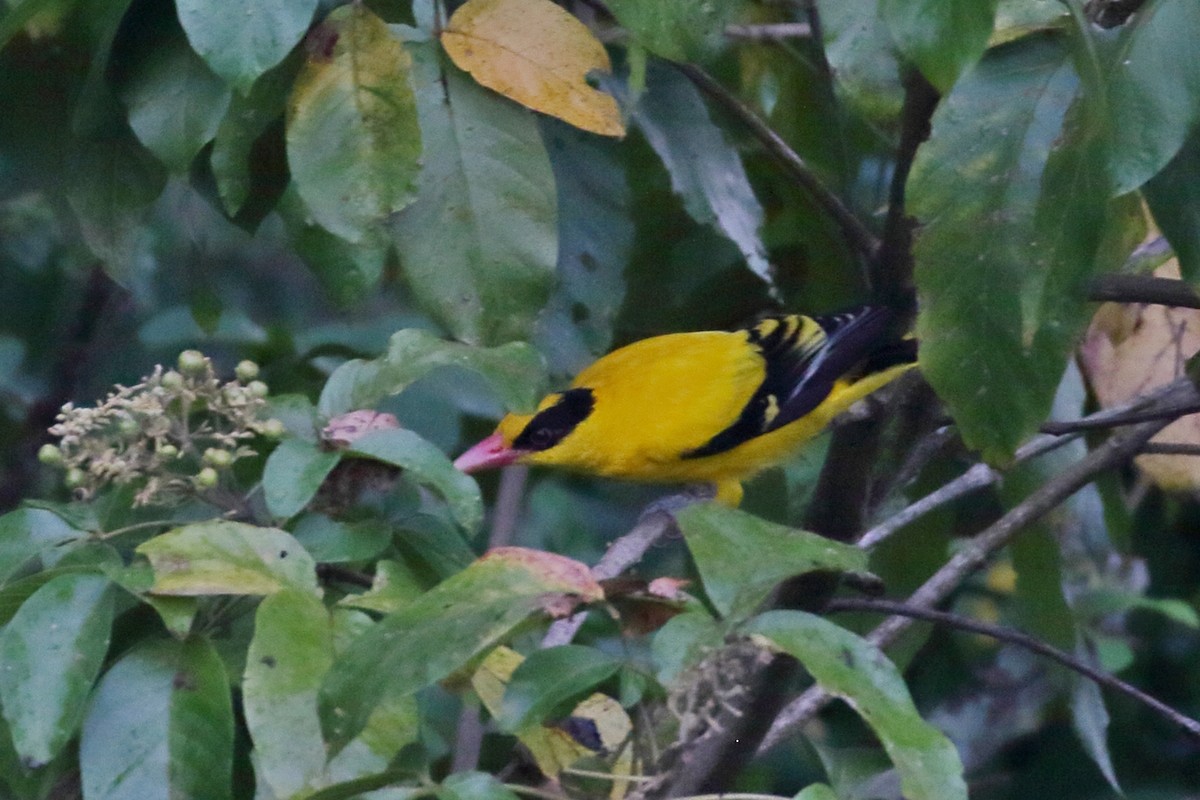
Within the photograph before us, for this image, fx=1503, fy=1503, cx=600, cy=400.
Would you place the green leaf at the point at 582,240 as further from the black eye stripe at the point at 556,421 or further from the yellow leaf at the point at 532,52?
the black eye stripe at the point at 556,421

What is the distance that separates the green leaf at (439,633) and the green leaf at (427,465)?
212mm

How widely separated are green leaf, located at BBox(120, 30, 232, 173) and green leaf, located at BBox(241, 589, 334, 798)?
0.61m

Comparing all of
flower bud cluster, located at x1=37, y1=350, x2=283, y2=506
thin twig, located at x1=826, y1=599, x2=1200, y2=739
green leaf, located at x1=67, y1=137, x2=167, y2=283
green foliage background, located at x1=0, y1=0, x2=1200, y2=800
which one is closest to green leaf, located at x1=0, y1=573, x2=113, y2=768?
green foliage background, located at x1=0, y1=0, x2=1200, y2=800

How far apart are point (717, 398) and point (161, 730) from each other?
188cm

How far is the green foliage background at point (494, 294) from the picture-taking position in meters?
1.08

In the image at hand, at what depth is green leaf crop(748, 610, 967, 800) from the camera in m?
0.97

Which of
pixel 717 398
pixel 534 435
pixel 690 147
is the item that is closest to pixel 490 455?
pixel 534 435

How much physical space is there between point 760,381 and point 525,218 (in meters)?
1.43

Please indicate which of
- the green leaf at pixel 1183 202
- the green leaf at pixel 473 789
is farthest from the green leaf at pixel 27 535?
the green leaf at pixel 1183 202

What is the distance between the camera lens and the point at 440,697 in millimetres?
3088

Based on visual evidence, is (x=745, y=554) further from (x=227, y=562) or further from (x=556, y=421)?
(x=556, y=421)

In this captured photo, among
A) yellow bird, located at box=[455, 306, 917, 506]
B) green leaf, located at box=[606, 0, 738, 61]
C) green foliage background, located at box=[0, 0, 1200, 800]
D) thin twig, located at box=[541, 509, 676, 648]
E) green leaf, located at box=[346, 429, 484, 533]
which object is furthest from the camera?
yellow bird, located at box=[455, 306, 917, 506]

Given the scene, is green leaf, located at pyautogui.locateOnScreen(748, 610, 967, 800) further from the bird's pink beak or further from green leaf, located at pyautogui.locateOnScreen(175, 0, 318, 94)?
the bird's pink beak

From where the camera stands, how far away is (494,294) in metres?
1.62
